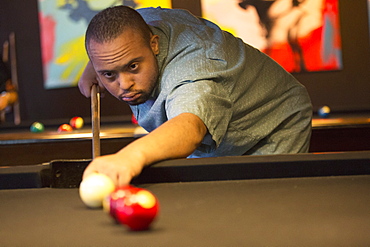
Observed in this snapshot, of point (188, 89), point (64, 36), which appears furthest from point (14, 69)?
point (188, 89)

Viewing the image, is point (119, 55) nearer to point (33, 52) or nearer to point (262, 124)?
point (262, 124)

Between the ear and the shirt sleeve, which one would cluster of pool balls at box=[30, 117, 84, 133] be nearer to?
the ear

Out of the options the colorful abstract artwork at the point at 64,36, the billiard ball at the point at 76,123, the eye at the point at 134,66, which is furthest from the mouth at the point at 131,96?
the colorful abstract artwork at the point at 64,36

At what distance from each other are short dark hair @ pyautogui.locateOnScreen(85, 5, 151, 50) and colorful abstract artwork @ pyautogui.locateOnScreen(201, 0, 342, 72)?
13.3 ft

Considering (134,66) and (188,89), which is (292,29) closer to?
(134,66)

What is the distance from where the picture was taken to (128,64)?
195cm

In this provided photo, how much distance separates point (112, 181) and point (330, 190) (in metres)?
0.55

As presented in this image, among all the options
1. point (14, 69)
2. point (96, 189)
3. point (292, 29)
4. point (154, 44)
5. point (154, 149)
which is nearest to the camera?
point (96, 189)

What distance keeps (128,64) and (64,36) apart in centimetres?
472

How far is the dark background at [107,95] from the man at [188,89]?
367 cm

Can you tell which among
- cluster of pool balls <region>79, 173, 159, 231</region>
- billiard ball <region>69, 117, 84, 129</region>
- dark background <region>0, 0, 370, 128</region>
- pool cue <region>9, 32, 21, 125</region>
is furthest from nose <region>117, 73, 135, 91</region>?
pool cue <region>9, 32, 21, 125</region>

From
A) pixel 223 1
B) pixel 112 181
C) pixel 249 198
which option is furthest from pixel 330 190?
pixel 223 1

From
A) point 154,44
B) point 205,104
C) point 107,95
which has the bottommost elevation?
point 107,95

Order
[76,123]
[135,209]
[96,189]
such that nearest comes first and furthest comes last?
[135,209]
[96,189]
[76,123]
